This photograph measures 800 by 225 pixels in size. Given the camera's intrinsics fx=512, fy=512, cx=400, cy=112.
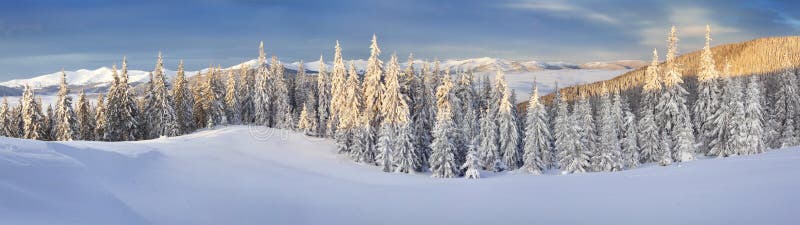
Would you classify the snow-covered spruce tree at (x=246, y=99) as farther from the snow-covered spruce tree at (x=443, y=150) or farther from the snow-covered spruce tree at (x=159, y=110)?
the snow-covered spruce tree at (x=443, y=150)

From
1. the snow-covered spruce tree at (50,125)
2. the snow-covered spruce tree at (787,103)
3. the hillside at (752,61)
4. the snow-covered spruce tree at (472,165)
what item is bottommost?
the snow-covered spruce tree at (472,165)

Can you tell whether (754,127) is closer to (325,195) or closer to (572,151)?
(572,151)

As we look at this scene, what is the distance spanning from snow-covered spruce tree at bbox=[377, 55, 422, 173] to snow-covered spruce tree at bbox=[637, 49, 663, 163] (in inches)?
883

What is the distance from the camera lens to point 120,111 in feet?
181

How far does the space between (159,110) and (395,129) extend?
31.4 metres

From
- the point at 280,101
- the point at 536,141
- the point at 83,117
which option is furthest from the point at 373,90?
the point at 83,117

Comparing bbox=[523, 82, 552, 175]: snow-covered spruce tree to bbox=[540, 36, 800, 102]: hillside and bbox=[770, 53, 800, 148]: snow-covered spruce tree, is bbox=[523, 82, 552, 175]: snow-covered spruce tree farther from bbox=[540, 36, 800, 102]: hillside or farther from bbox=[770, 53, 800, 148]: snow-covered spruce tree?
bbox=[540, 36, 800, 102]: hillside

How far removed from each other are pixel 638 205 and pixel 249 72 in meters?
78.9

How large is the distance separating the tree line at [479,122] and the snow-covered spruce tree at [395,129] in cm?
9

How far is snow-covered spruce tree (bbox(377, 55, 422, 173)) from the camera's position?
42.1m

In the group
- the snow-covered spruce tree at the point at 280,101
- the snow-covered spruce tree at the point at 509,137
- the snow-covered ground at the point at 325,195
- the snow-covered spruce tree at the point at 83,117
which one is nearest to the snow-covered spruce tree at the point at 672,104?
the snow-covered spruce tree at the point at 509,137

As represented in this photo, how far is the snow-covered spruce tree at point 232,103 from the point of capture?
76.0m

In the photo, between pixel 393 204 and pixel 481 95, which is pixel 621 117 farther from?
pixel 393 204

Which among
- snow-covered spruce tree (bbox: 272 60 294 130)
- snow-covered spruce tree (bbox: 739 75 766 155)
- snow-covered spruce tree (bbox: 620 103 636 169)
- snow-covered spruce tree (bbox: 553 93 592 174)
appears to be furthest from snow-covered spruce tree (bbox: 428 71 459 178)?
snow-covered spruce tree (bbox: 272 60 294 130)
